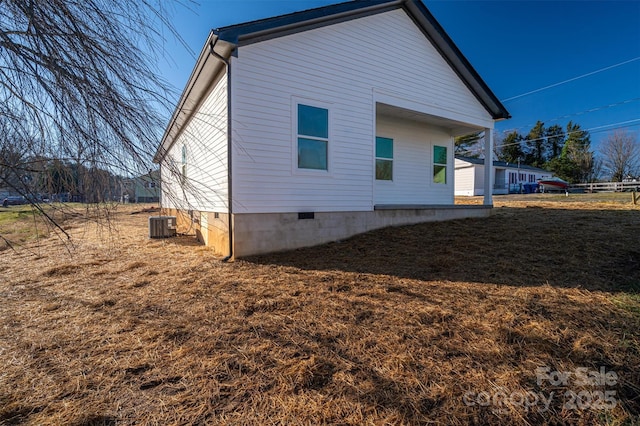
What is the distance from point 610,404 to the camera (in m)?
1.74

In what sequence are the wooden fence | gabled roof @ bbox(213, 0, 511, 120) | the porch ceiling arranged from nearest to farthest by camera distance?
→ gabled roof @ bbox(213, 0, 511, 120)
the porch ceiling
the wooden fence

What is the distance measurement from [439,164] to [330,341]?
357 inches

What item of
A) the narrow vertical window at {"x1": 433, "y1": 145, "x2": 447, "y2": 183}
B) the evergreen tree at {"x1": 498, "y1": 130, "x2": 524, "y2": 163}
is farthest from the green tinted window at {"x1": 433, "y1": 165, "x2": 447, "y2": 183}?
the evergreen tree at {"x1": 498, "y1": 130, "x2": 524, "y2": 163}

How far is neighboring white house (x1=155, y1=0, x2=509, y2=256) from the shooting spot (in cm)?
541

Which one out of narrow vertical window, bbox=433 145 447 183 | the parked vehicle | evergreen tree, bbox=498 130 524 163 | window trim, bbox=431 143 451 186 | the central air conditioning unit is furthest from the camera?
evergreen tree, bbox=498 130 524 163

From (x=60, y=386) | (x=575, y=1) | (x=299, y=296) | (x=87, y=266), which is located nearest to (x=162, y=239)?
(x=87, y=266)

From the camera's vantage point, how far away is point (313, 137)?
6219 millimetres

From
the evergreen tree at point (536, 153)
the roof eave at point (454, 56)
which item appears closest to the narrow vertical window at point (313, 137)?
the roof eave at point (454, 56)

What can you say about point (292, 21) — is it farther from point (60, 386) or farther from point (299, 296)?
point (60, 386)

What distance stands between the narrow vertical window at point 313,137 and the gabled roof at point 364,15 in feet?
5.08

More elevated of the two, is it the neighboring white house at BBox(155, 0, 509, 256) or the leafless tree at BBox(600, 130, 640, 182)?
the leafless tree at BBox(600, 130, 640, 182)

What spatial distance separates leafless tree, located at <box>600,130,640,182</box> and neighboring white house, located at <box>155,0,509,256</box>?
4466 centimetres

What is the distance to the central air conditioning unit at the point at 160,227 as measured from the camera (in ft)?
27.7

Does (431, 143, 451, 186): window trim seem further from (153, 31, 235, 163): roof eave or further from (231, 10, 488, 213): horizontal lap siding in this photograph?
(153, 31, 235, 163): roof eave
